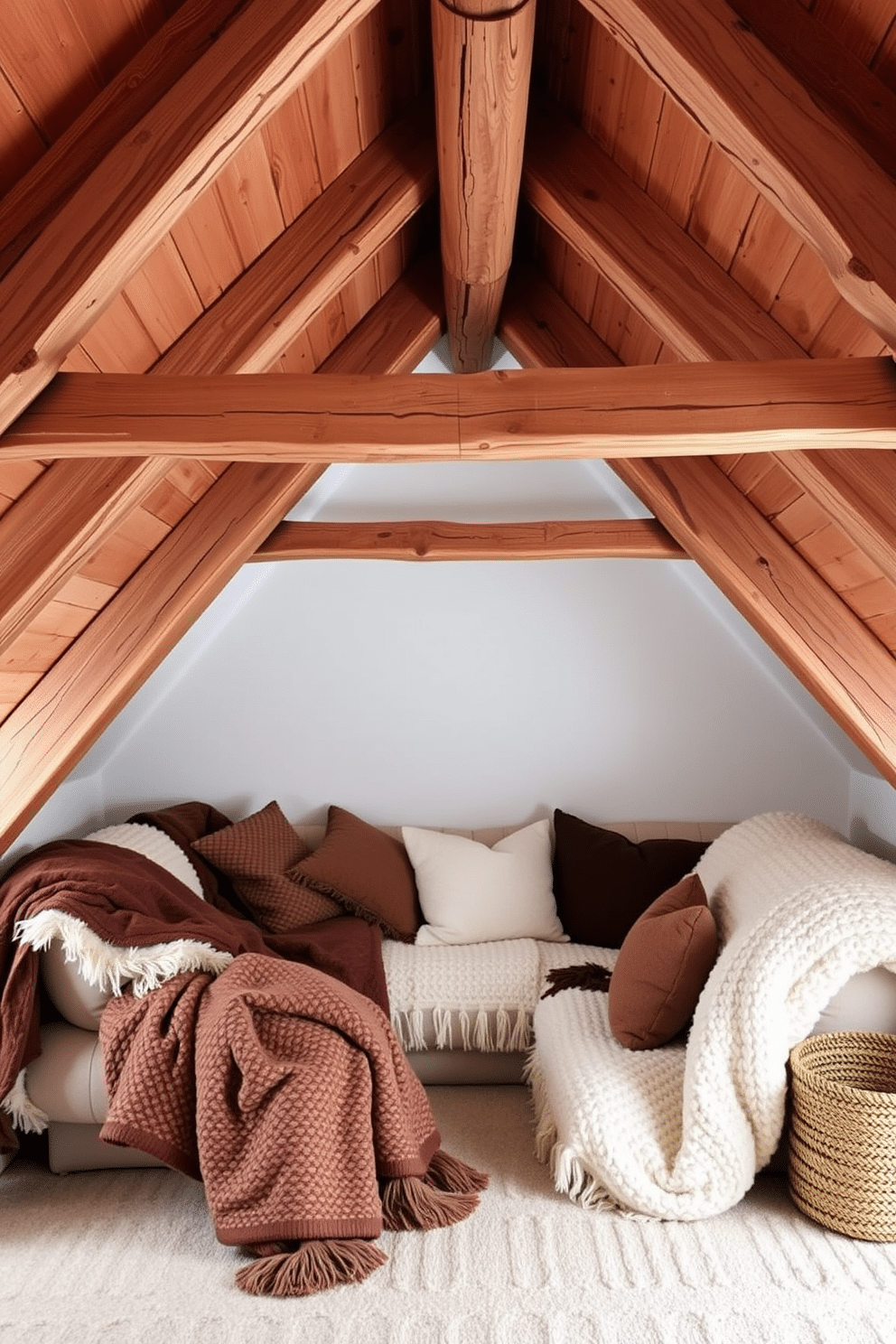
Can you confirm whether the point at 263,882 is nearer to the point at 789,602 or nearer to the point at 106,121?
the point at 789,602

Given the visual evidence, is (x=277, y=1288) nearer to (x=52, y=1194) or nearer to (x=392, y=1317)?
(x=392, y=1317)

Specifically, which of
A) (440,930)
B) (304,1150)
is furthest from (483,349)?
(304,1150)

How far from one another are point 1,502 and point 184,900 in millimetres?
1311

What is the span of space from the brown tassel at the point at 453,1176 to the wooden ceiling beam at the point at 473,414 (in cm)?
164

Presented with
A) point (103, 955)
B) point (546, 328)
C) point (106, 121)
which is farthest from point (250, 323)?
point (103, 955)

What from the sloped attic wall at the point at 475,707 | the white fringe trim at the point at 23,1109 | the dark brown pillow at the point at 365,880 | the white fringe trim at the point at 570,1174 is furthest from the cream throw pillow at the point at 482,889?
the white fringe trim at the point at 23,1109

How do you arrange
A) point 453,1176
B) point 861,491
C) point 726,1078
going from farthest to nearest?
point 453,1176 → point 726,1078 → point 861,491

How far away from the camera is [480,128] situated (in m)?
1.91

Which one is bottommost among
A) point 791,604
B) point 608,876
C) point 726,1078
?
point 726,1078

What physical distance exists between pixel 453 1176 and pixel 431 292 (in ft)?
7.58

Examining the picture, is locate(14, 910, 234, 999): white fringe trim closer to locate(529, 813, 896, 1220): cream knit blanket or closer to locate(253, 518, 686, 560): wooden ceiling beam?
locate(529, 813, 896, 1220): cream knit blanket

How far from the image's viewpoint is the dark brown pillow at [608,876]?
346cm

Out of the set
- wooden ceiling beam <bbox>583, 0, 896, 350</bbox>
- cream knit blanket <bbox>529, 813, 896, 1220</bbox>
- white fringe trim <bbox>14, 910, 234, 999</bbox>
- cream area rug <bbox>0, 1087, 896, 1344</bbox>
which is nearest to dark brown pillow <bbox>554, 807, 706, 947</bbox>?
cream knit blanket <bbox>529, 813, 896, 1220</bbox>

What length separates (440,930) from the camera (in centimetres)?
346
